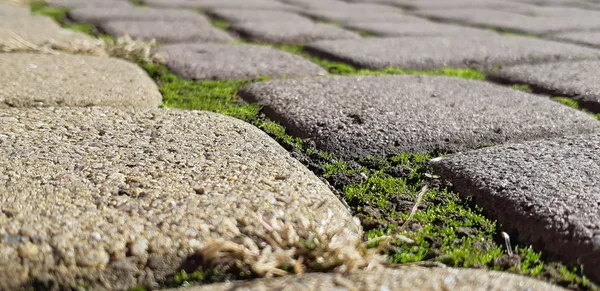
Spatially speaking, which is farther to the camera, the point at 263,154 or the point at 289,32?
the point at 289,32

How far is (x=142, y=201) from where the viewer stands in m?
0.74

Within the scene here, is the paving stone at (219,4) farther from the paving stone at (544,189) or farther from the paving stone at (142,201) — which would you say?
the paving stone at (544,189)

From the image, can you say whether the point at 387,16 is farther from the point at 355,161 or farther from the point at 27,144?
the point at 27,144

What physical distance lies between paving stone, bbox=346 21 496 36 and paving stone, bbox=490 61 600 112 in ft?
1.99

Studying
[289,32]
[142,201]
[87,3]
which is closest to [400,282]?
[142,201]

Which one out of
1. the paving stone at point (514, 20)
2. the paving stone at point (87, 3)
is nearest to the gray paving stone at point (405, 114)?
the paving stone at point (514, 20)

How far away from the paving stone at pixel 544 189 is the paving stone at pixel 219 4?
187 centimetres

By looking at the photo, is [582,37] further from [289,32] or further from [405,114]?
[405,114]

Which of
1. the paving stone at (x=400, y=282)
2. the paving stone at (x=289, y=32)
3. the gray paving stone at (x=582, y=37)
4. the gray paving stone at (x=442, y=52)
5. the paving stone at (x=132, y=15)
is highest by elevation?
the gray paving stone at (x=582, y=37)

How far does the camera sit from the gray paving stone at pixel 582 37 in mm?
2107

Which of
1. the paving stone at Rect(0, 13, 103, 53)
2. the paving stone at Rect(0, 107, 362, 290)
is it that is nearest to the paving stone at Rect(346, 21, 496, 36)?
the paving stone at Rect(0, 13, 103, 53)

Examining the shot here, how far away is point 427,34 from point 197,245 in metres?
1.67

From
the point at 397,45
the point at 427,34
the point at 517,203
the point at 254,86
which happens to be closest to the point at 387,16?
the point at 427,34

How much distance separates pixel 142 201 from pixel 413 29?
169 cm
